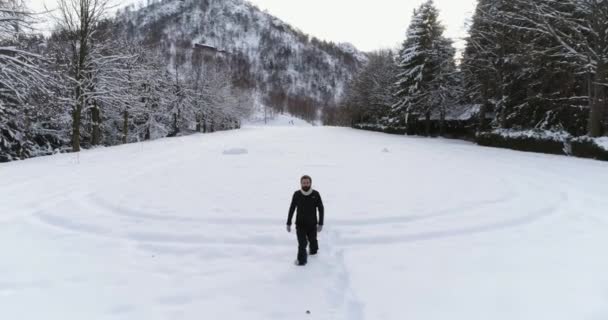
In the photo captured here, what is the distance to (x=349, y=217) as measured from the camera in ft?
23.7

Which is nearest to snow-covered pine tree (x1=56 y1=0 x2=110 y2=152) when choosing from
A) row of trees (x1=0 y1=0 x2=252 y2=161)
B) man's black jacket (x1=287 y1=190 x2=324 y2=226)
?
row of trees (x1=0 y1=0 x2=252 y2=161)

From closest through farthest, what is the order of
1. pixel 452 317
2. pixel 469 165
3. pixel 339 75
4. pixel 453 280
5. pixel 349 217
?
pixel 452 317
pixel 453 280
pixel 349 217
pixel 469 165
pixel 339 75

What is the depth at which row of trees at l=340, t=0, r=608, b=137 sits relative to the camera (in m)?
17.6

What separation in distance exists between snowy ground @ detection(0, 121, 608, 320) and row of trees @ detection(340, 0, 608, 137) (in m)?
10.1

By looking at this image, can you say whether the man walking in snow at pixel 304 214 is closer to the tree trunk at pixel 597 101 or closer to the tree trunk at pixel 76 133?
the tree trunk at pixel 76 133

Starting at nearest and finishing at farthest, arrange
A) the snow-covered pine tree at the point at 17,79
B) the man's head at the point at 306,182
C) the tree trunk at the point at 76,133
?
1. the man's head at the point at 306,182
2. the snow-covered pine tree at the point at 17,79
3. the tree trunk at the point at 76,133

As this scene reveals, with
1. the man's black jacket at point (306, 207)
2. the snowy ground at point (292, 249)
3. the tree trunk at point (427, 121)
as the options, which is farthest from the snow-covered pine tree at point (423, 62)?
the man's black jacket at point (306, 207)

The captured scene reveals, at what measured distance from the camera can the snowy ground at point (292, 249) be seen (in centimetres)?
409

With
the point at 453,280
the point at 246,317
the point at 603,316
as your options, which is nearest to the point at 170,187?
the point at 246,317

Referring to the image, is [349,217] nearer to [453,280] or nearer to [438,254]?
[438,254]

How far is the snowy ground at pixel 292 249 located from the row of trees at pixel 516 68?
1012 cm

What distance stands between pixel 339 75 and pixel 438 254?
7818 inches

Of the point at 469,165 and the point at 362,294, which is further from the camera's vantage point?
the point at 469,165

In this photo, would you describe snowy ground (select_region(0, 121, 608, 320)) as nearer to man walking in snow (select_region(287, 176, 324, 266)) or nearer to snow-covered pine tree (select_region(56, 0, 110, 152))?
man walking in snow (select_region(287, 176, 324, 266))
